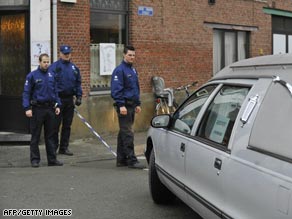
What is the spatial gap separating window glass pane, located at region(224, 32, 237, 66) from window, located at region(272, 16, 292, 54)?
7.88ft

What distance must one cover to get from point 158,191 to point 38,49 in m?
6.00

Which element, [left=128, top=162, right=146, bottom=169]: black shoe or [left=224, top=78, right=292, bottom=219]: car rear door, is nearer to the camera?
[left=224, top=78, right=292, bottom=219]: car rear door

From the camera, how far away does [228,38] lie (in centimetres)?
1630

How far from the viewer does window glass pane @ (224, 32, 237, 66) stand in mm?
16289

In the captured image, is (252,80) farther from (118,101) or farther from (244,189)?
(118,101)

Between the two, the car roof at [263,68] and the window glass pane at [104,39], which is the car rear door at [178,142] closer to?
the car roof at [263,68]

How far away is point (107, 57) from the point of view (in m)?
12.6

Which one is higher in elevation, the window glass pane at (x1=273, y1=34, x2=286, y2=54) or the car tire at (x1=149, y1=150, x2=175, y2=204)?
the window glass pane at (x1=273, y1=34, x2=286, y2=54)

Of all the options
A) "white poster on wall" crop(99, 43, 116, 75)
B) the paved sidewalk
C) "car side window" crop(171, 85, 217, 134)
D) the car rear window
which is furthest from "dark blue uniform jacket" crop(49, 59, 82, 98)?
the car rear window

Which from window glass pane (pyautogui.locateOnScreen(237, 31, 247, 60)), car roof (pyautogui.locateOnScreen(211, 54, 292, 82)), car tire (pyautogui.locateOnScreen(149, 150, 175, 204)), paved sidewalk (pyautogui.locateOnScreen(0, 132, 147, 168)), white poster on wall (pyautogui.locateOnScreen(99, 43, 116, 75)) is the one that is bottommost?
paved sidewalk (pyautogui.locateOnScreen(0, 132, 147, 168))

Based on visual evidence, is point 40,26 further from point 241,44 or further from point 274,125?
point 274,125

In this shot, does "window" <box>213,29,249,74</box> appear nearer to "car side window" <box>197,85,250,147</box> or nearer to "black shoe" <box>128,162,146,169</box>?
"black shoe" <box>128,162,146,169</box>

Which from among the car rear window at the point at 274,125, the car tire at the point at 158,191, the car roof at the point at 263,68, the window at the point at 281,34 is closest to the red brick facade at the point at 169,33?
the window at the point at 281,34

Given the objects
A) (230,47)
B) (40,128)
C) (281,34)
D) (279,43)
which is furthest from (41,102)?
(281,34)
